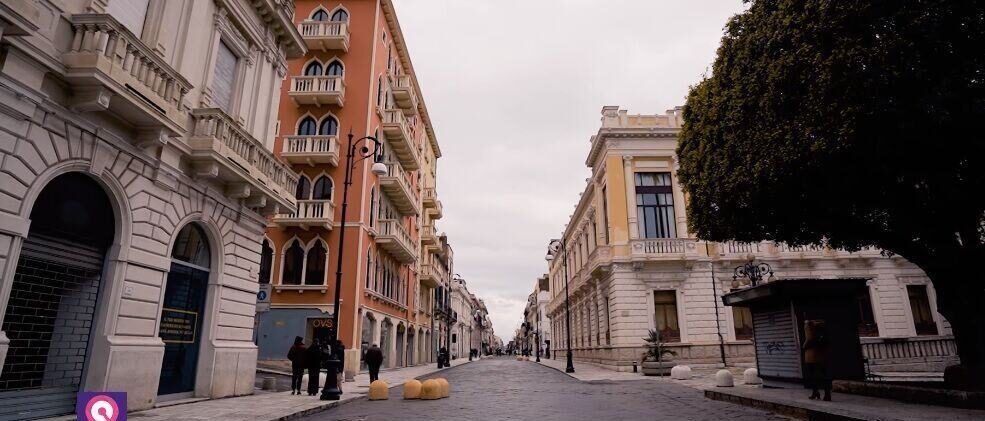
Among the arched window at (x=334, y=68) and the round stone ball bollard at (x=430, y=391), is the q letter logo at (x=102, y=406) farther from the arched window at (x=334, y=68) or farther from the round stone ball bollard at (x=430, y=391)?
the arched window at (x=334, y=68)

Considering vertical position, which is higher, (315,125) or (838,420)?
(315,125)

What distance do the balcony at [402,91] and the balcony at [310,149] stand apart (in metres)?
7.71

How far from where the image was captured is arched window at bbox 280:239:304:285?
23.2 meters

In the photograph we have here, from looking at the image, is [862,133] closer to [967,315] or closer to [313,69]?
[967,315]

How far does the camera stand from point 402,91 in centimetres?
3066

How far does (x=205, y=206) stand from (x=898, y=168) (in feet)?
44.9

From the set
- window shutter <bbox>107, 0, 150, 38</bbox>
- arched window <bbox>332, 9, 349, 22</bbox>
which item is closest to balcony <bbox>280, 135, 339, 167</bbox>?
arched window <bbox>332, 9, 349, 22</bbox>

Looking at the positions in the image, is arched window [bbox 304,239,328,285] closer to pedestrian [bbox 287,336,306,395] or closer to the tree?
pedestrian [bbox 287,336,306,395]

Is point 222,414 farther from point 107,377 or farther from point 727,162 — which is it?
point 727,162

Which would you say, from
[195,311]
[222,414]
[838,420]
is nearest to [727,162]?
[838,420]

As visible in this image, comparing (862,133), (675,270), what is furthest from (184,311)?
(675,270)

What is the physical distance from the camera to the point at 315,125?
2477cm

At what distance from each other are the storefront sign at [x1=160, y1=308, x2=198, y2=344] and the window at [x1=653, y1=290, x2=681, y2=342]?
22.2m

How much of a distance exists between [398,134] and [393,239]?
5768 millimetres
